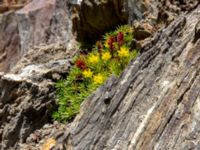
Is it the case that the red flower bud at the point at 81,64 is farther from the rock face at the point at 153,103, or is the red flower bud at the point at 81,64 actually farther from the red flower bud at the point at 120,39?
the rock face at the point at 153,103

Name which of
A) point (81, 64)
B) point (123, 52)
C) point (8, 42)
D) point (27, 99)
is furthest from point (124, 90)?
point (8, 42)

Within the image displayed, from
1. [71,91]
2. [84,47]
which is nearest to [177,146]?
[71,91]

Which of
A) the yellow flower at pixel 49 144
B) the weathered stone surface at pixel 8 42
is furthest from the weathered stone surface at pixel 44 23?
the yellow flower at pixel 49 144

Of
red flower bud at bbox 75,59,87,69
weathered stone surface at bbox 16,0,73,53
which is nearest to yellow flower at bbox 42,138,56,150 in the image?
red flower bud at bbox 75,59,87,69

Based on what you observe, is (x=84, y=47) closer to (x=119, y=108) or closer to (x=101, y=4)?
(x=101, y=4)

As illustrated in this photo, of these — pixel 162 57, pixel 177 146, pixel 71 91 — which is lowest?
pixel 71 91

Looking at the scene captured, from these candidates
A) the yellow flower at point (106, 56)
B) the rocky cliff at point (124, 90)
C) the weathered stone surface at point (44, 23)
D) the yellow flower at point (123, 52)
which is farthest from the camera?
the weathered stone surface at point (44, 23)
